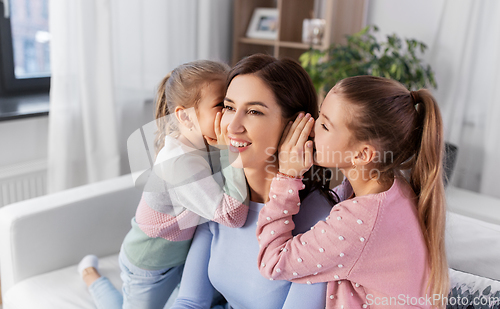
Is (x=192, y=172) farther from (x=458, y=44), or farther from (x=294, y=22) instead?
(x=294, y=22)

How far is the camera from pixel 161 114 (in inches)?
39.7

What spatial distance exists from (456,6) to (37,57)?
7.96 feet

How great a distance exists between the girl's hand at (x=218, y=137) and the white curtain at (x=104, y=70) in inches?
59.9

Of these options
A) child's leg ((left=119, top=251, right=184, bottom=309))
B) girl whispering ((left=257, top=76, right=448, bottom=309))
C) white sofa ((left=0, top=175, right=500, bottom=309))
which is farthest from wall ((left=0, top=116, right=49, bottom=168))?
girl whispering ((left=257, top=76, right=448, bottom=309))

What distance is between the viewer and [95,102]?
2.31 meters

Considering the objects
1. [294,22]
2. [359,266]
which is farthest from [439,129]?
[294,22]

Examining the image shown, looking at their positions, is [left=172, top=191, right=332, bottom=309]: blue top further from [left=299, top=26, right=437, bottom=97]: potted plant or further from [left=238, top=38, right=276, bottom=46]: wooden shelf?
[left=238, top=38, right=276, bottom=46]: wooden shelf

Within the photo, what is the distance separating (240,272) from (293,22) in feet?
7.55

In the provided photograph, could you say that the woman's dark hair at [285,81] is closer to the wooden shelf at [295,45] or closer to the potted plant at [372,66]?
the potted plant at [372,66]

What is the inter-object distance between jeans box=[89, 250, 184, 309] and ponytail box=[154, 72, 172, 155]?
45 centimetres

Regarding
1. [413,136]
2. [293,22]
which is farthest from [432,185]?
[293,22]

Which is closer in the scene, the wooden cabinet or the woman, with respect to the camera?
the woman

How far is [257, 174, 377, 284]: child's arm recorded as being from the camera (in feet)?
2.64

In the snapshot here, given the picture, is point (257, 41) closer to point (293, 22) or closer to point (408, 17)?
point (293, 22)
